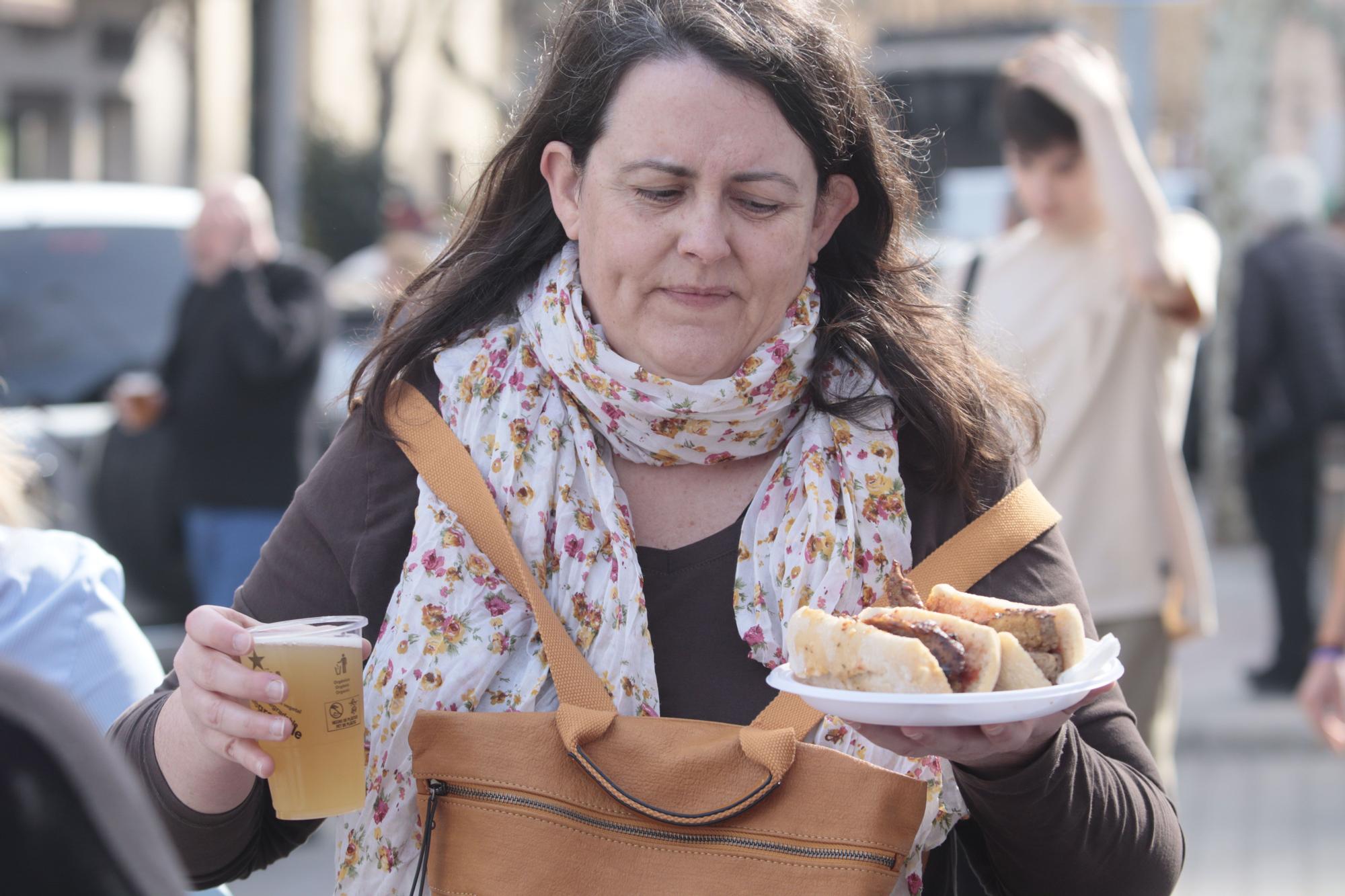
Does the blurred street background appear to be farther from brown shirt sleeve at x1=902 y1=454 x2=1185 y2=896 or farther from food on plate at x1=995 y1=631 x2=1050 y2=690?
food on plate at x1=995 y1=631 x2=1050 y2=690

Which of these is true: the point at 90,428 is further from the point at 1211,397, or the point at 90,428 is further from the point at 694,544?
the point at 1211,397

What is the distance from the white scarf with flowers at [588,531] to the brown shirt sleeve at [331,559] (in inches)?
1.6

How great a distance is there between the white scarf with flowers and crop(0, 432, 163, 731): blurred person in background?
0.37 m

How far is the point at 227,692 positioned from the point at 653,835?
0.49 metres

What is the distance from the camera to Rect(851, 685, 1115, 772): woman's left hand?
175 centimetres

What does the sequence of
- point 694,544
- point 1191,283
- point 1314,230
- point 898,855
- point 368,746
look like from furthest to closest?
point 1314,230, point 1191,283, point 694,544, point 368,746, point 898,855

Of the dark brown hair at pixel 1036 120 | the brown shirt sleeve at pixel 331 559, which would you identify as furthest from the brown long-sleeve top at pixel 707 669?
the dark brown hair at pixel 1036 120

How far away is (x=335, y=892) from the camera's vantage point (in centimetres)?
210

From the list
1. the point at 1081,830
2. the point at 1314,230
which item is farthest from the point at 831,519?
the point at 1314,230

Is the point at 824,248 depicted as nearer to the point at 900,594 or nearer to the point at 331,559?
the point at 900,594

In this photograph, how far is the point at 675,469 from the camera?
7.50 feet

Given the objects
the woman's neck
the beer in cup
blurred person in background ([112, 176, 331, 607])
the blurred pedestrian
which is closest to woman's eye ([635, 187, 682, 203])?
the woman's neck

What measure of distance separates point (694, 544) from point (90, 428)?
474 centimetres

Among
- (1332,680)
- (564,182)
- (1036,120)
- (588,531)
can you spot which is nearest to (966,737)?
(588,531)
